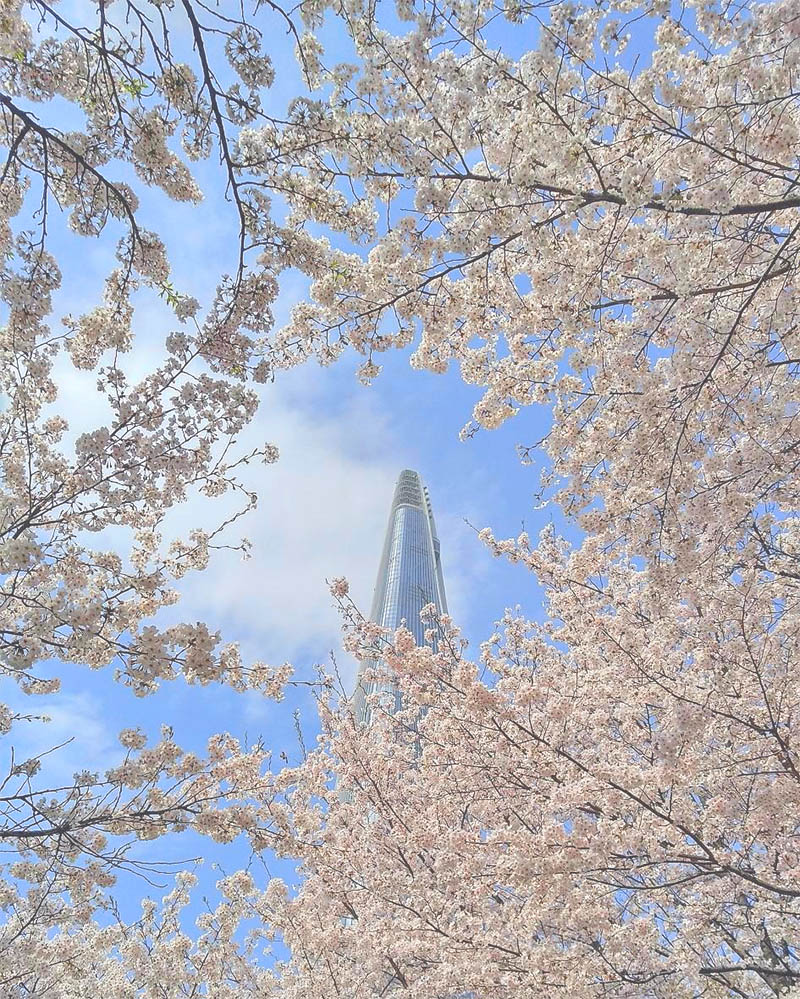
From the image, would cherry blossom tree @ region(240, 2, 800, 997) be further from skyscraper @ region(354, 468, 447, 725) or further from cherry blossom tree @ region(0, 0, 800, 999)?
skyscraper @ region(354, 468, 447, 725)

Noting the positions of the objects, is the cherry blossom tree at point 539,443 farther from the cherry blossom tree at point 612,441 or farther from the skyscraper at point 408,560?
the skyscraper at point 408,560

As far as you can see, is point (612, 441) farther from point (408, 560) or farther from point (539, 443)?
point (408, 560)

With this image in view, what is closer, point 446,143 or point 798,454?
point 446,143

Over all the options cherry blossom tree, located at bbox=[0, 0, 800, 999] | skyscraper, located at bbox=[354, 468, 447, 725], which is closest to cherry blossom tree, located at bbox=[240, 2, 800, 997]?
cherry blossom tree, located at bbox=[0, 0, 800, 999]

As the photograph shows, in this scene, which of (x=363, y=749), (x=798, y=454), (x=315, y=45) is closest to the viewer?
(x=315, y=45)

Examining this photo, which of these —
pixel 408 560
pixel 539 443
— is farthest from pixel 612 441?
pixel 408 560

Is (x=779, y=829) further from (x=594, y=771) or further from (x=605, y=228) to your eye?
(x=605, y=228)

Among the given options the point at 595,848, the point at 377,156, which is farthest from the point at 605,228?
the point at 595,848

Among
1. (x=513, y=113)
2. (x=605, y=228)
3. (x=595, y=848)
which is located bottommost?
(x=595, y=848)
